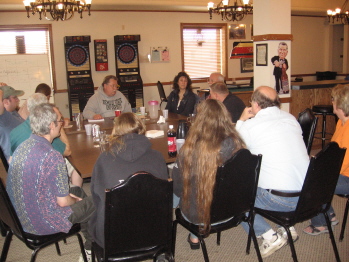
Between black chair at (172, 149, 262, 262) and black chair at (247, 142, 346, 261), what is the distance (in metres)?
0.23

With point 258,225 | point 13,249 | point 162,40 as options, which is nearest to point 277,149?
point 258,225

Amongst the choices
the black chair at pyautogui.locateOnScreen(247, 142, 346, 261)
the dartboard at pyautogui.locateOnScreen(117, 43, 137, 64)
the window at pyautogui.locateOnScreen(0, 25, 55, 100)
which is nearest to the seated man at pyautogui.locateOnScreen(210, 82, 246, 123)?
the black chair at pyautogui.locateOnScreen(247, 142, 346, 261)

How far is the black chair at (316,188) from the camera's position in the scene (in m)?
2.06

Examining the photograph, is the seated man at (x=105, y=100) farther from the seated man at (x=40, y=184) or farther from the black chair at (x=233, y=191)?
the black chair at (x=233, y=191)

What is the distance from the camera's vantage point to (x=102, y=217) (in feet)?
6.12

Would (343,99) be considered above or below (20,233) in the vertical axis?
above

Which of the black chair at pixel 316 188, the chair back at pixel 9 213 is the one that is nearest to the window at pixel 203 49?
the black chair at pixel 316 188

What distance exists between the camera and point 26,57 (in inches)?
267

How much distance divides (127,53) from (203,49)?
215 centimetres

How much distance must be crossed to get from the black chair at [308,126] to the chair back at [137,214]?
1.71 metres

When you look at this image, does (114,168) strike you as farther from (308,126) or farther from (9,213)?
(308,126)

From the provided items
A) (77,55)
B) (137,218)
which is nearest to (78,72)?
(77,55)

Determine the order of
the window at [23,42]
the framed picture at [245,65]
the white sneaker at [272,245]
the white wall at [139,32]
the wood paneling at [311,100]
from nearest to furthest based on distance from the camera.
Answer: the white sneaker at [272,245], the wood paneling at [311,100], the window at [23,42], the white wall at [139,32], the framed picture at [245,65]

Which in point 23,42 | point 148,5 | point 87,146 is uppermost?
point 148,5
